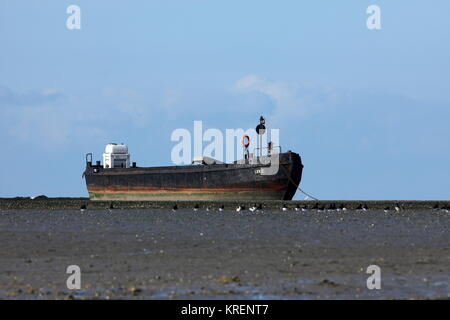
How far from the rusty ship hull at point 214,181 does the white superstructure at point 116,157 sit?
542 cm

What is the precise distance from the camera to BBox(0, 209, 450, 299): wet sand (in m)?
25.4

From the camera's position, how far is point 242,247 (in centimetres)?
4025

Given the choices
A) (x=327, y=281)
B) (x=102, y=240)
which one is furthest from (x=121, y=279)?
(x=102, y=240)

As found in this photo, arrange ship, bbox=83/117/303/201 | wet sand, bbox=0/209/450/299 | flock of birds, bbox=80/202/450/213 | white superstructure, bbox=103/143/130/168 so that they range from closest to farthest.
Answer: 1. wet sand, bbox=0/209/450/299
2. flock of birds, bbox=80/202/450/213
3. ship, bbox=83/117/303/201
4. white superstructure, bbox=103/143/130/168

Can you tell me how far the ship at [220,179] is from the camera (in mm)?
94500

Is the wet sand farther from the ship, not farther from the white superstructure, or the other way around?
the white superstructure

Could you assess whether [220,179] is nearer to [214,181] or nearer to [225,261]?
[214,181]

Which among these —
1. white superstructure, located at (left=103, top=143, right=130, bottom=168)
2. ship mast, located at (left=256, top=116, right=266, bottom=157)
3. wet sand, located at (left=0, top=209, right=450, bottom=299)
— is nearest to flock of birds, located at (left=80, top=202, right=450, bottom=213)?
ship mast, located at (left=256, top=116, right=266, bottom=157)

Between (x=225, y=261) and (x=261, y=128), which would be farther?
(x=261, y=128)

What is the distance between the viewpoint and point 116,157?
11219 centimetres

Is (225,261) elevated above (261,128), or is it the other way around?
(261,128)

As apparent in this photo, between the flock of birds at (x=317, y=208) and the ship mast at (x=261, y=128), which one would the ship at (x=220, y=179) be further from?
the flock of birds at (x=317, y=208)

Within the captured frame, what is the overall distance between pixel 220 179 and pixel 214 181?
2.39 ft

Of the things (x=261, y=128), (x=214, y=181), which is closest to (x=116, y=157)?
(x=214, y=181)
